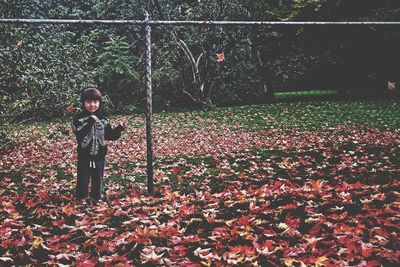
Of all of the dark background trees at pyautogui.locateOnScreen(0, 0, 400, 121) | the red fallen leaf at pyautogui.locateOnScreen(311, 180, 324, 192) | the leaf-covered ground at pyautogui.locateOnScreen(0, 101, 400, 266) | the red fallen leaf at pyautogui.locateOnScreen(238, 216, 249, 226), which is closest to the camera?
the leaf-covered ground at pyautogui.locateOnScreen(0, 101, 400, 266)

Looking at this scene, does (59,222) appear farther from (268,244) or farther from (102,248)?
(268,244)

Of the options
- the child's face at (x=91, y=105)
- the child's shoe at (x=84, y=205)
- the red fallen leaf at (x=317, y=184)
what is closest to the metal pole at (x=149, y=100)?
the child's face at (x=91, y=105)

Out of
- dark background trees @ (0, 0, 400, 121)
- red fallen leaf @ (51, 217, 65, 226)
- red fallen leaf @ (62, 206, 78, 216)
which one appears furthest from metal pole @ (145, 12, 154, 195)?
dark background trees @ (0, 0, 400, 121)

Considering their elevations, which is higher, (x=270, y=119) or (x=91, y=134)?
(x=91, y=134)

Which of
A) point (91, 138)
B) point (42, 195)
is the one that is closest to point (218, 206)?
point (91, 138)

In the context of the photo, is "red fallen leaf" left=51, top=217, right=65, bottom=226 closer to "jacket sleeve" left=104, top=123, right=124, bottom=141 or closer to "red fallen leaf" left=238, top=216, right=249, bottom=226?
"jacket sleeve" left=104, top=123, right=124, bottom=141

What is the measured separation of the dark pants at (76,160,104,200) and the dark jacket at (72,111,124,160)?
0.24 feet

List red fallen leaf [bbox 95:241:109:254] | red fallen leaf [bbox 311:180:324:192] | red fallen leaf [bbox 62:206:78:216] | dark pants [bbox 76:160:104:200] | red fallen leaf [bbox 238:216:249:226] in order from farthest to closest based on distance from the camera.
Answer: red fallen leaf [bbox 311:180:324:192], dark pants [bbox 76:160:104:200], red fallen leaf [bbox 62:206:78:216], red fallen leaf [bbox 238:216:249:226], red fallen leaf [bbox 95:241:109:254]

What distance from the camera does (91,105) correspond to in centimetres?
444

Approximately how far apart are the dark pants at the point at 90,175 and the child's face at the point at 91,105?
0.62 meters

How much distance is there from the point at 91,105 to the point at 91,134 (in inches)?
13.6

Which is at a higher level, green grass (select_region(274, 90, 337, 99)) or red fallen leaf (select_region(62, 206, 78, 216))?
green grass (select_region(274, 90, 337, 99))

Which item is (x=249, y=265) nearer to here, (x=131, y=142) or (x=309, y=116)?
(x=131, y=142)

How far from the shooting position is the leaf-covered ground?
10.5 feet
